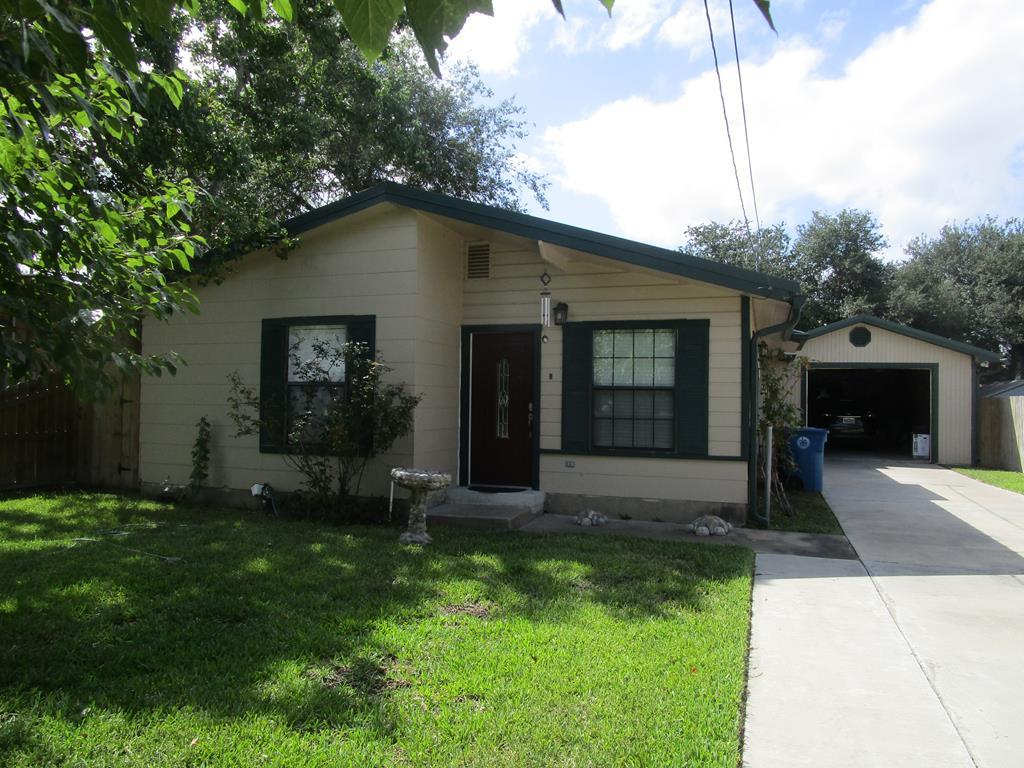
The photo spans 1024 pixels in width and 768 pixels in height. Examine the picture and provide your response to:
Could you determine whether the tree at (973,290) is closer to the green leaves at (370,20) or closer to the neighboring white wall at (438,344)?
the neighboring white wall at (438,344)

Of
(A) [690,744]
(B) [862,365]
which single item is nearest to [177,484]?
(A) [690,744]

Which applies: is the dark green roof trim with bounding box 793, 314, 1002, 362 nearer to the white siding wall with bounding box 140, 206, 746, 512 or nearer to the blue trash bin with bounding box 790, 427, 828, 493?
the blue trash bin with bounding box 790, 427, 828, 493

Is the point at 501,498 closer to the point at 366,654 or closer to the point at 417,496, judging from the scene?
the point at 417,496

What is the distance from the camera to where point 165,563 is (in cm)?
521

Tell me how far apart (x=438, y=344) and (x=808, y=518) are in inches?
193

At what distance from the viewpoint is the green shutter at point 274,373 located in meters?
7.88

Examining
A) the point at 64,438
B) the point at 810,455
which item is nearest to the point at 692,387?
the point at 810,455

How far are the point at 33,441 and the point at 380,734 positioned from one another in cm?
848

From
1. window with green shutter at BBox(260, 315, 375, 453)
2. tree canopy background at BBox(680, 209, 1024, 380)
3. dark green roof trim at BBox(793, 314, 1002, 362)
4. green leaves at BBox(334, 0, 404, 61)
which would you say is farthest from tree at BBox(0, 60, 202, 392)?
tree canopy background at BBox(680, 209, 1024, 380)

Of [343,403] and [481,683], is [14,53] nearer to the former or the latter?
[481,683]

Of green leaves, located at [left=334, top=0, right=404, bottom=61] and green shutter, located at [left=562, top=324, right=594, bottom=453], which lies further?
green shutter, located at [left=562, top=324, right=594, bottom=453]

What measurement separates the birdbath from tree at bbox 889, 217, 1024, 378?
2847 cm

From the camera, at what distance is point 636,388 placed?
25.4 feet

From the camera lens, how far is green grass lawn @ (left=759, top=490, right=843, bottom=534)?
7418 millimetres
